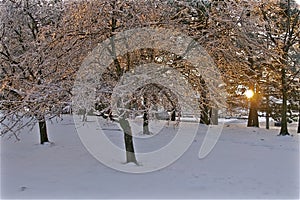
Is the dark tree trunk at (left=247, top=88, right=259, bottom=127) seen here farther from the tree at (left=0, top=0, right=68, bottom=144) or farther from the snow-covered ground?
the tree at (left=0, top=0, right=68, bottom=144)

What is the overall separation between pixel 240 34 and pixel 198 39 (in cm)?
63

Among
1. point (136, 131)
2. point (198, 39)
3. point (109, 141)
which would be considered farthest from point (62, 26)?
point (136, 131)

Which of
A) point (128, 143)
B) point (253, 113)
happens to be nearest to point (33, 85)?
point (128, 143)

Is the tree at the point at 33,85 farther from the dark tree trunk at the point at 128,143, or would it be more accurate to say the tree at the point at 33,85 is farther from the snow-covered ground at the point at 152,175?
the dark tree trunk at the point at 128,143

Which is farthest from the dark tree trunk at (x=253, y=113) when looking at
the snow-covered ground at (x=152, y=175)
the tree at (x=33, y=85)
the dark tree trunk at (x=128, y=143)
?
the tree at (x=33, y=85)

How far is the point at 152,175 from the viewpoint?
5461 millimetres

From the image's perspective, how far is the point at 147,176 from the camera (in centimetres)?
538

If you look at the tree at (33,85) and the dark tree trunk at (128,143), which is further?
the dark tree trunk at (128,143)

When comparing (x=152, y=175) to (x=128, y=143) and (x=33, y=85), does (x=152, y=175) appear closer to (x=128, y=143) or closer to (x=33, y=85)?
(x=128, y=143)

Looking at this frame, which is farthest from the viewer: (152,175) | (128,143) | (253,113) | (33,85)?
(253,113)

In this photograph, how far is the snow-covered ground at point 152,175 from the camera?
181 inches

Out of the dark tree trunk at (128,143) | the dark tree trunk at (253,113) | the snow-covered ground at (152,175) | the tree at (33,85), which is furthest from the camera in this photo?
the dark tree trunk at (253,113)

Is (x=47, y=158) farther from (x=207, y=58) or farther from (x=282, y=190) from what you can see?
(x=282, y=190)

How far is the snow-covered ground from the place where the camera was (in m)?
4.59
